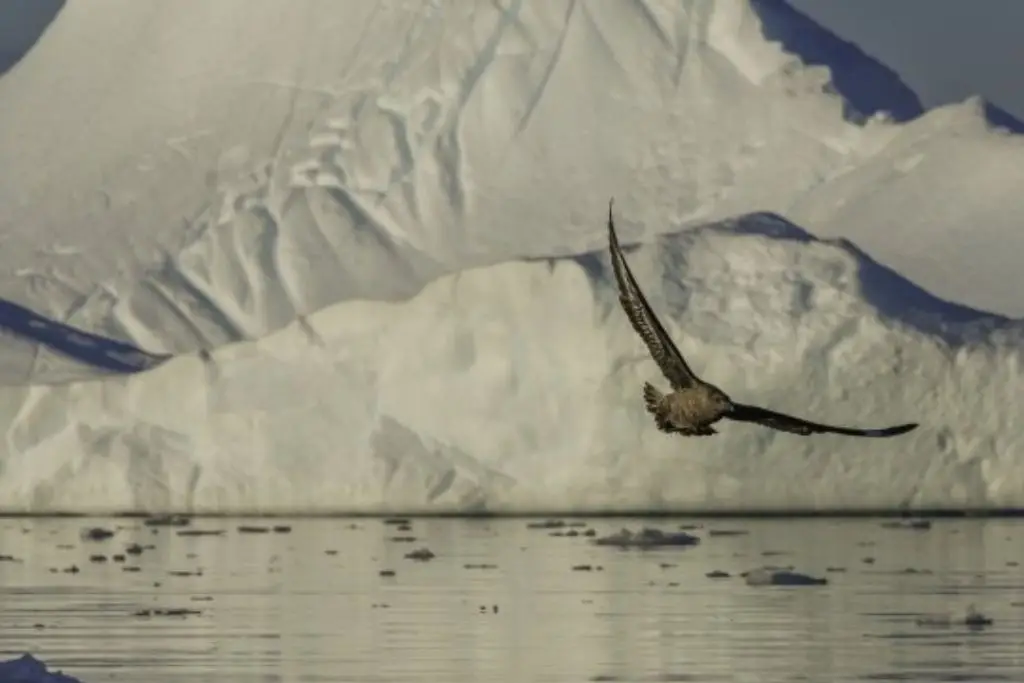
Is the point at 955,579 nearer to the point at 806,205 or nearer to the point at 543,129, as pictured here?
the point at 806,205

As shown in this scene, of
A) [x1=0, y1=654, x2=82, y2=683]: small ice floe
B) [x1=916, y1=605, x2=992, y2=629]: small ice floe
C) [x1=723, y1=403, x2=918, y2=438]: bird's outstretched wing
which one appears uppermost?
[x1=723, y1=403, x2=918, y2=438]: bird's outstretched wing

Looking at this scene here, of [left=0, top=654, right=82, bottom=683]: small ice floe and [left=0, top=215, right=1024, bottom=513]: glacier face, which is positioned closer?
[left=0, top=654, right=82, bottom=683]: small ice floe

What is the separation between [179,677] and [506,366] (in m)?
40.1

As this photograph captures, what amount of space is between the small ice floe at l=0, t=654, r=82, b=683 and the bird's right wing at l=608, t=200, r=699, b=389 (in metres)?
9.28

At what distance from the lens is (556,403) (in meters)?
75.0

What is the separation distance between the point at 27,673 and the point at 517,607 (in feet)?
54.0

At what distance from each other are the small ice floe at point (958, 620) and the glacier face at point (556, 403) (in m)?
Result: 26.6

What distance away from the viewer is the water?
37562 millimetres

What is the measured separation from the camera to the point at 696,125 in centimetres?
10225

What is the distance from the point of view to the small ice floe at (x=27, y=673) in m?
31.1

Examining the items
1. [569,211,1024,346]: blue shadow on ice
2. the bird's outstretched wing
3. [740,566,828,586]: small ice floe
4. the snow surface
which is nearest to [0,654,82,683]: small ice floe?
the bird's outstretched wing

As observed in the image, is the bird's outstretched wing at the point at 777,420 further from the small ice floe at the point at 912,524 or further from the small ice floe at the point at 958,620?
the small ice floe at the point at 912,524

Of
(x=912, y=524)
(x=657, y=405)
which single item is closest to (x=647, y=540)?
(x=912, y=524)

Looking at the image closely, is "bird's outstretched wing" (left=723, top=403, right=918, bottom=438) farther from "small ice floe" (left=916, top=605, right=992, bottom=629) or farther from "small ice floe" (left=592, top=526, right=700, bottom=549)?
"small ice floe" (left=592, top=526, right=700, bottom=549)
